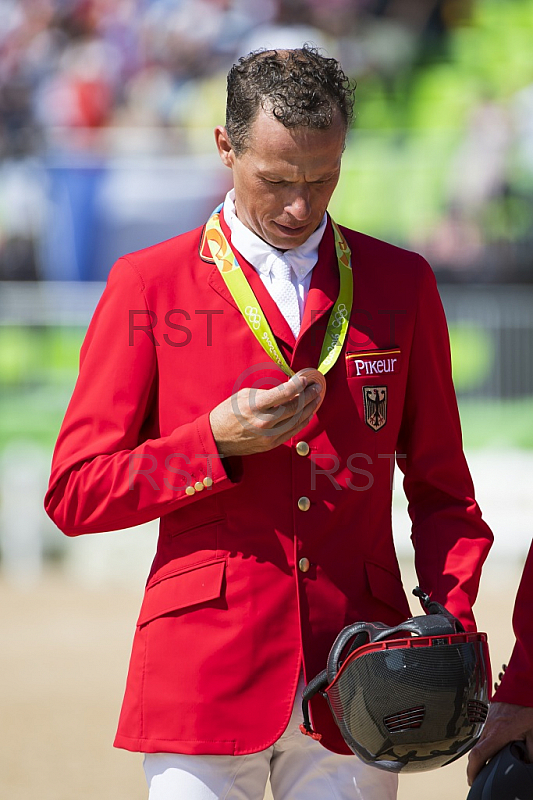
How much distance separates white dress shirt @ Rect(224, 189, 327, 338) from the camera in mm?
2352

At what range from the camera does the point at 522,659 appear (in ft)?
8.30

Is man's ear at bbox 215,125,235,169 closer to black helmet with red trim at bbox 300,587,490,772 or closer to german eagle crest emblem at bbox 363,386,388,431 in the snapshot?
german eagle crest emblem at bbox 363,386,388,431

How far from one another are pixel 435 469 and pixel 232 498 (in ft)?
1.43

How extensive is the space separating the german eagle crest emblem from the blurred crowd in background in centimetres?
1019

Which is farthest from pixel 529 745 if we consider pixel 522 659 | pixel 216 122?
pixel 216 122

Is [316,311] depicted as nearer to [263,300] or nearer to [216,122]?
[263,300]

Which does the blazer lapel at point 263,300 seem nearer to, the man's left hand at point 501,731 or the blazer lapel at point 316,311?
the blazer lapel at point 316,311

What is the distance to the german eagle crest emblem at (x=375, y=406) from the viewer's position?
2352mm

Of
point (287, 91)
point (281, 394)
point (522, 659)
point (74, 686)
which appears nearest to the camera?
point (281, 394)

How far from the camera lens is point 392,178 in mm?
12438

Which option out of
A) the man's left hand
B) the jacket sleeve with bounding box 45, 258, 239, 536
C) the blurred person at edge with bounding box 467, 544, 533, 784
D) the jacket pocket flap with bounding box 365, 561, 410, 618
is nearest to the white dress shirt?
the jacket sleeve with bounding box 45, 258, 239, 536

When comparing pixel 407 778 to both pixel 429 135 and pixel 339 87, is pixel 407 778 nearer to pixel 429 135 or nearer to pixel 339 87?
pixel 339 87

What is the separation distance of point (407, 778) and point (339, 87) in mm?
3822

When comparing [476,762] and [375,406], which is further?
[476,762]
